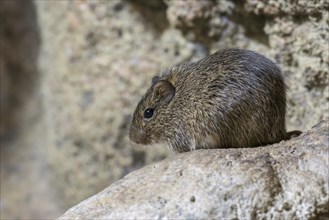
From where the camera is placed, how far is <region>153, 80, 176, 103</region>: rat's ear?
290 cm

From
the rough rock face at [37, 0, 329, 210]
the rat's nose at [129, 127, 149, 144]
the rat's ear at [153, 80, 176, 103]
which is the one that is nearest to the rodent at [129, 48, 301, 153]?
the rat's ear at [153, 80, 176, 103]

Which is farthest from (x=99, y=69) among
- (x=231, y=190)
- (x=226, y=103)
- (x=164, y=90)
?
(x=231, y=190)

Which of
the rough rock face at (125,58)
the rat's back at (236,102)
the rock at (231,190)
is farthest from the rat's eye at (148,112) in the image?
the rough rock face at (125,58)

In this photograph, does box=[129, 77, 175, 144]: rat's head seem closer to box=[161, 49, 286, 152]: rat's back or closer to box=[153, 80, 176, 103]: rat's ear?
box=[153, 80, 176, 103]: rat's ear

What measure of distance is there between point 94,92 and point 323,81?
1.67 m

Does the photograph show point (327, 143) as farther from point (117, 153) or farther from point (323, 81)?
point (117, 153)

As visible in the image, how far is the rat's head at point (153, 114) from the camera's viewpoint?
2.92 metres

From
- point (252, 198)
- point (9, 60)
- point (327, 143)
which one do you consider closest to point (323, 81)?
A: point (327, 143)

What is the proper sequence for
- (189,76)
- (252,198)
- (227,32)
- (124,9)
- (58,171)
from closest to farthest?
(252,198), (189,76), (227,32), (124,9), (58,171)

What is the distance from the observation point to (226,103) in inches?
104

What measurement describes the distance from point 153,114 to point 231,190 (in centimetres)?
95

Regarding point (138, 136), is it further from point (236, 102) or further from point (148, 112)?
point (236, 102)

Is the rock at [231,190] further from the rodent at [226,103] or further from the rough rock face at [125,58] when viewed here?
the rough rock face at [125,58]

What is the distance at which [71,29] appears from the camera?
414 cm
